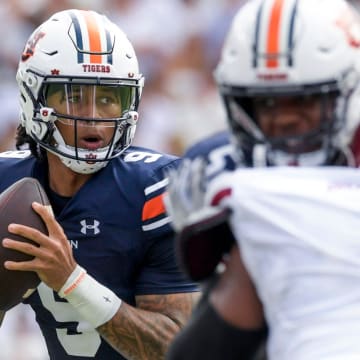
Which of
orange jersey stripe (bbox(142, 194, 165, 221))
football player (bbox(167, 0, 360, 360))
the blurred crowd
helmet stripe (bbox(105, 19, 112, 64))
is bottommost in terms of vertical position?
the blurred crowd

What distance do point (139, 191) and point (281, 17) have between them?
3.99 ft

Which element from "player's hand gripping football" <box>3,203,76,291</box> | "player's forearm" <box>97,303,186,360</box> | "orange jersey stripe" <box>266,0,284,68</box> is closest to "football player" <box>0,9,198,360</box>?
"player's forearm" <box>97,303,186,360</box>

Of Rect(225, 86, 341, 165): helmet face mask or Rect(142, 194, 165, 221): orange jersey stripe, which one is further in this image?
Rect(142, 194, 165, 221): orange jersey stripe

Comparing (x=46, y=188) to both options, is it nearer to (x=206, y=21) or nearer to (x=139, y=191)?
(x=139, y=191)

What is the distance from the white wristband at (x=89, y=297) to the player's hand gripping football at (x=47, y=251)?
0.02 metres

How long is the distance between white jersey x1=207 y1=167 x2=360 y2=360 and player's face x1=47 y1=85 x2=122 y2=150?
48.5 inches

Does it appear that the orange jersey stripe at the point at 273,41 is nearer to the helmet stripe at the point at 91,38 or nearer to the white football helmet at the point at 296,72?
the white football helmet at the point at 296,72

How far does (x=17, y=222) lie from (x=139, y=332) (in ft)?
1.45

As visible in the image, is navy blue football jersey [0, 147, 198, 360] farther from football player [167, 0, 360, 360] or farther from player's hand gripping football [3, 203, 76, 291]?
football player [167, 0, 360, 360]

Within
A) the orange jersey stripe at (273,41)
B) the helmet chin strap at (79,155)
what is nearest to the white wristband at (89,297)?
the helmet chin strap at (79,155)

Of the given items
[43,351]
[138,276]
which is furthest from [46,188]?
[43,351]

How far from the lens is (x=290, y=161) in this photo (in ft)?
6.52

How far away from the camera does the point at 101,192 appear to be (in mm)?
3160

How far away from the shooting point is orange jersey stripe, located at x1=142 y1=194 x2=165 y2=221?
10.1 feet
